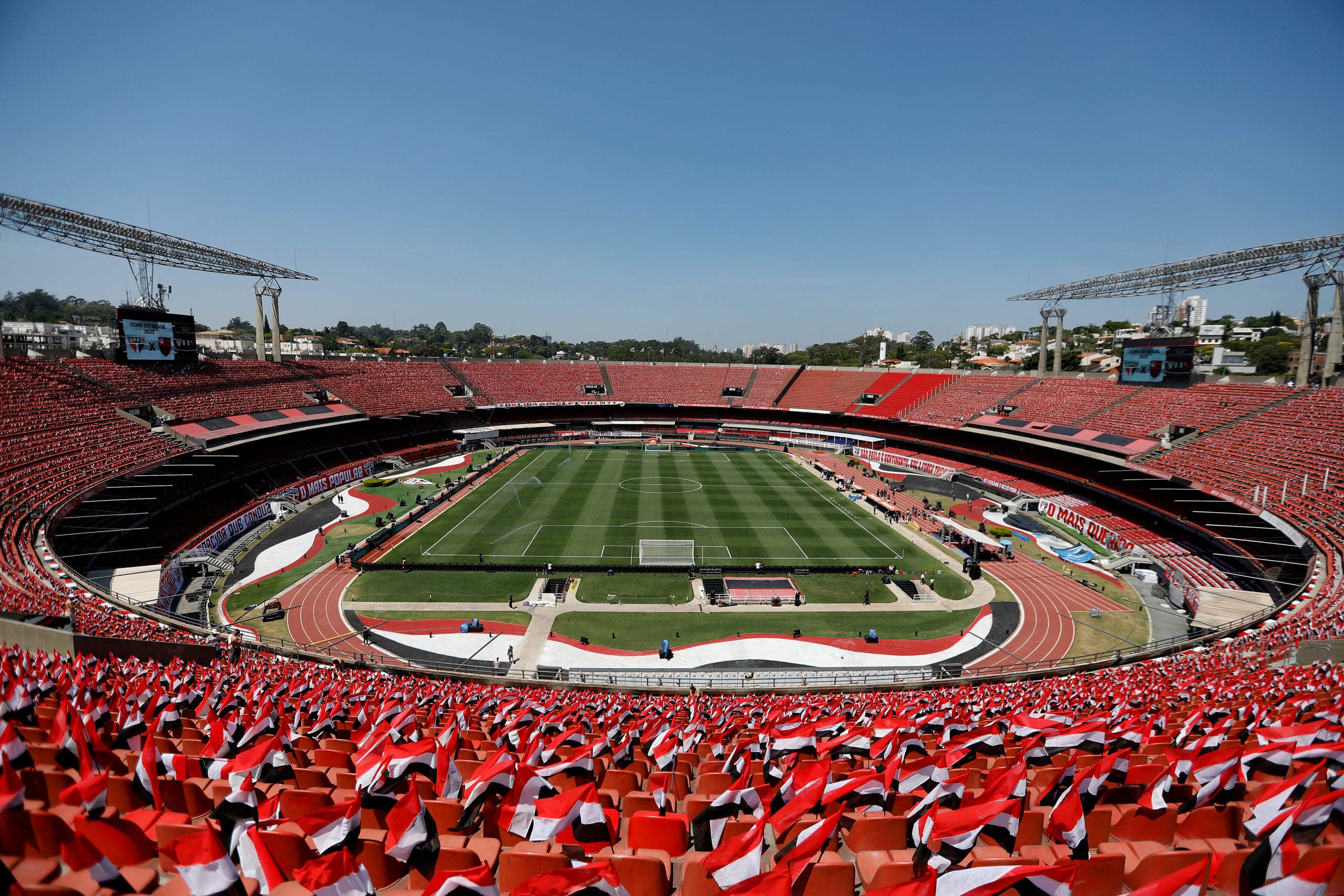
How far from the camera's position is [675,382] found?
288 feet

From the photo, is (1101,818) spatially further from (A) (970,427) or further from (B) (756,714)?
(A) (970,427)

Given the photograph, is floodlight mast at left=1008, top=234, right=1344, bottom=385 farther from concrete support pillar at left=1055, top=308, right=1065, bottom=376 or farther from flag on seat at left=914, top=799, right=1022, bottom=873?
flag on seat at left=914, top=799, right=1022, bottom=873

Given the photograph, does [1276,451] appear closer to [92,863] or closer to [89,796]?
[92,863]

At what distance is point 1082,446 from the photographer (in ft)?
152

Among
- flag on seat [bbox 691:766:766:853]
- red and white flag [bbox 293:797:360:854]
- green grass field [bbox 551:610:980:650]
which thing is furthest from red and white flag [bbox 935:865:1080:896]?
green grass field [bbox 551:610:980:650]

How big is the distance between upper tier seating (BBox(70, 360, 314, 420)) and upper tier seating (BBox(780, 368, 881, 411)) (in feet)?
185

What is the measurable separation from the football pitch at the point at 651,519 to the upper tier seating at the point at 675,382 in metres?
24.3

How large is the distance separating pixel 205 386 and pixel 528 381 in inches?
1486

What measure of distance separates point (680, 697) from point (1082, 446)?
4232 cm

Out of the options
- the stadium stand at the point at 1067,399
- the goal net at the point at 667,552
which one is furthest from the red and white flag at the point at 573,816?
the stadium stand at the point at 1067,399

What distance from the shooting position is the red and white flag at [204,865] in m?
4.73

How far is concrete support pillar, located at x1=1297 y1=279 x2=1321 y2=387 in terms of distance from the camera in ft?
137

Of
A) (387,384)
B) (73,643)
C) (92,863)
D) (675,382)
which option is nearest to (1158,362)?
(675,382)

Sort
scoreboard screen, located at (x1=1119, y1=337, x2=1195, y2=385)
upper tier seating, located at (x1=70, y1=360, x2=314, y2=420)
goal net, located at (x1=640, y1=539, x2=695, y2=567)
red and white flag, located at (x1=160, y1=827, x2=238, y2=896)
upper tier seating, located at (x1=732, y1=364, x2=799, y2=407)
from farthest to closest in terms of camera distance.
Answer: upper tier seating, located at (x1=732, y1=364, x2=799, y2=407) < scoreboard screen, located at (x1=1119, y1=337, x2=1195, y2=385) < upper tier seating, located at (x1=70, y1=360, x2=314, y2=420) < goal net, located at (x1=640, y1=539, x2=695, y2=567) < red and white flag, located at (x1=160, y1=827, x2=238, y2=896)
